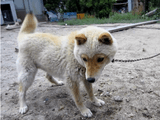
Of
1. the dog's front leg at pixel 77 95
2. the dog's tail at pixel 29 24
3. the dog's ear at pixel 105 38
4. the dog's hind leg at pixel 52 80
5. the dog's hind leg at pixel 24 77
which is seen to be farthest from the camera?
the dog's hind leg at pixel 52 80

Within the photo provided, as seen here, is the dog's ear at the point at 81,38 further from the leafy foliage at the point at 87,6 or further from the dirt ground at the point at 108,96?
the leafy foliage at the point at 87,6

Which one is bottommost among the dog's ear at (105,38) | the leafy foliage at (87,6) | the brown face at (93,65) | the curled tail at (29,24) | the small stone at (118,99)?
the small stone at (118,99)

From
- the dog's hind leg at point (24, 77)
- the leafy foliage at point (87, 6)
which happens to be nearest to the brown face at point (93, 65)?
the dog's hind leg at point (24, 77)

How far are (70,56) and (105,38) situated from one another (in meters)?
0.69

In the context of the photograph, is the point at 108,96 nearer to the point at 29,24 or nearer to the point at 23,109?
the point at 23,109

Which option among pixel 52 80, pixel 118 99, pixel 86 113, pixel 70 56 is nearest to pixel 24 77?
pixel 52 80

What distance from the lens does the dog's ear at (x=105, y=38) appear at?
152cm

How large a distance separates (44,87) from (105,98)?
59.1 inches

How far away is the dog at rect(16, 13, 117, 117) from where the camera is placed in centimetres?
162

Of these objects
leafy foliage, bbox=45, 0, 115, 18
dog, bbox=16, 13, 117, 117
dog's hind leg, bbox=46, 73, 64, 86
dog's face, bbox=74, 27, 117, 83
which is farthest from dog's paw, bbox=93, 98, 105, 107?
leafy foliage, bbox=45, 0, 115, 18

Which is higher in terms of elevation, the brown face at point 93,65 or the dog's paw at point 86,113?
the brown face at point 93,65

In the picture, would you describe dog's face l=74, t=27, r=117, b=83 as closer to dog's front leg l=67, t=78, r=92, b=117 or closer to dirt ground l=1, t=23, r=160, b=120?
dog's front leg l=67, t=78, r=92, b=117

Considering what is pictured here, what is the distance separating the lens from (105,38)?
5.10ft

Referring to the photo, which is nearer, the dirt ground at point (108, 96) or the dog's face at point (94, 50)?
the dog's face at point (94, 50)
